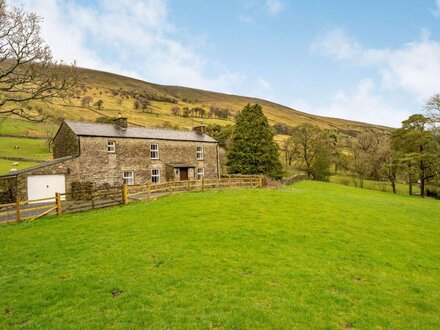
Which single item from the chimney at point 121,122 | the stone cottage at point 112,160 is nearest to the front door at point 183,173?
the stone cottage at point 112,160

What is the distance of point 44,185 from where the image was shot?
81.3ft

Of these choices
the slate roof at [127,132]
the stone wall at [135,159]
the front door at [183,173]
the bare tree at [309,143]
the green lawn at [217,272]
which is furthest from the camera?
the bare tree at [309,143]

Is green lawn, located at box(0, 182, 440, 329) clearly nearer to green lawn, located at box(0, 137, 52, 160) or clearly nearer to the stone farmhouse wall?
the stone farmhouse wall

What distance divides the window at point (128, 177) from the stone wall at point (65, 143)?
5.19 meters

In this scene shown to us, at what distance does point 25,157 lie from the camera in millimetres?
49125

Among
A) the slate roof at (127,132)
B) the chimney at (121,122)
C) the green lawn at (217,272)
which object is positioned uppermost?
the chimney at (121,122)

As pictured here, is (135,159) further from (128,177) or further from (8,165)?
(8,165)

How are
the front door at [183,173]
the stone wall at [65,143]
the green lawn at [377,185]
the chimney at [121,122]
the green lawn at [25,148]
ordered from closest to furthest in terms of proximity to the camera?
1. the stone wall at [65,143]
2. the chimney at [121,122]
3. the front door at [183,173]
4. the green lawn at [377,185]
5. the green lawn at [25,148]

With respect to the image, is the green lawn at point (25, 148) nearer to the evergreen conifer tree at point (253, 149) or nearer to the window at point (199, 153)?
the window at point (199, 153)

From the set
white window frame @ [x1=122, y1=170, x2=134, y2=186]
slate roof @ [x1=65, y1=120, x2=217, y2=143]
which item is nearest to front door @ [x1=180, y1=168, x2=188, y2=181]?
slate roof @ [x1=65, y1=120, x2=217, y2=143]

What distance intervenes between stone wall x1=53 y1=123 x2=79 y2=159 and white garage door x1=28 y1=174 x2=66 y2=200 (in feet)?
10.2

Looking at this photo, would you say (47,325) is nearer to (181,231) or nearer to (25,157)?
(181,231)

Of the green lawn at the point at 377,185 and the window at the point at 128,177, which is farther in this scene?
the green lawn at the point at 377,185

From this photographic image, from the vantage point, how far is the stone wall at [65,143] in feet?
90.2
